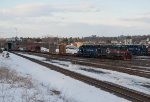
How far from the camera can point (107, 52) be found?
71.7 metres

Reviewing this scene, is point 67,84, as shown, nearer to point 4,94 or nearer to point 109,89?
point 109,89

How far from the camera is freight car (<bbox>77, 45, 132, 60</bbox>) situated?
66188 mm

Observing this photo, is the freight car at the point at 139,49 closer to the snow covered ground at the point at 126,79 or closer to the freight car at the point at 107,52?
the freight car at the point at 107,52

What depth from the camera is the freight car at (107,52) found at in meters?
66.2

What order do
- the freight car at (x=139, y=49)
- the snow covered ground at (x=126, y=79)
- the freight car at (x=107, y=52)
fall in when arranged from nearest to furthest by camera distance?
the snow covered ground at (x=126, y=79)
the freight car at (x=107, y=52)
the freight car at (x=139, y=49)

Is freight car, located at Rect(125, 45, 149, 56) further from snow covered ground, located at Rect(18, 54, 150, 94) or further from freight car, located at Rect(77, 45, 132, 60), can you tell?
snow covered ground, located at Rect(18, 54, 150, 94)

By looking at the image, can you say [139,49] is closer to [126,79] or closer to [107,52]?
[107,52]

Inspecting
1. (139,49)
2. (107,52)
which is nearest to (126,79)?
(107,52)

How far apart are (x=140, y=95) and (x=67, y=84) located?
304 inches

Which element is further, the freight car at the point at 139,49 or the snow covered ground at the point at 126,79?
the freight car at the point at 139,49

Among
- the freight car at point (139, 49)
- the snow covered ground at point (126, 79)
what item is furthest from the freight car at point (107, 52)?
the snow covered ground at point (126, 79)

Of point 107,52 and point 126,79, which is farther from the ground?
point 107,52

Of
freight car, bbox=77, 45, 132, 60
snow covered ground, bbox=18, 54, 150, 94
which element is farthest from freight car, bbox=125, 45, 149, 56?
snow covered ground, bbox=18, 54, 150, 94


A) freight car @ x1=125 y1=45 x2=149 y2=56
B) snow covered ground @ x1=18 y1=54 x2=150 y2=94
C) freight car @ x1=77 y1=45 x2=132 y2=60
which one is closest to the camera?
snow covered ground @ x1=18 y1=54 x2=150 y2=94
